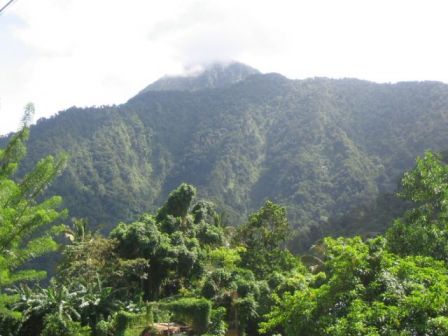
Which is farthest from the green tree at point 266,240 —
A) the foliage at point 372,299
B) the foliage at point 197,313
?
the foliage at point 372,299

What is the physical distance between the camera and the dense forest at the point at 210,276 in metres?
6.43

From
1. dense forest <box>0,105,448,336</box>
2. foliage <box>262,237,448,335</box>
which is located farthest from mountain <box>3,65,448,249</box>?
foliage <box>262,237,448,335</box>

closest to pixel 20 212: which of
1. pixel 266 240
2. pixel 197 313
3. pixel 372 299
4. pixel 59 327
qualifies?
pixel 372 299

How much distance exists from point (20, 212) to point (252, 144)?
15025cm

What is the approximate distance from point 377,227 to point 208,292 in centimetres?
3929

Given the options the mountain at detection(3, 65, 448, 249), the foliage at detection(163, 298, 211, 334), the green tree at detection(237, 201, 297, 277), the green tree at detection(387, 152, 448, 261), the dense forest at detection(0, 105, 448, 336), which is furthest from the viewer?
the mountain at detection(3, 65, 448, 249)

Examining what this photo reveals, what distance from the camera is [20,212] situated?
6.00 meters

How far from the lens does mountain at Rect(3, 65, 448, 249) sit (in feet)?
369

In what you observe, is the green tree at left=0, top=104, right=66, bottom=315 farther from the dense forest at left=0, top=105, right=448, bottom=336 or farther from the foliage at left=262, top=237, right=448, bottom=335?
the foliage at left=262, top=237, right=448, bottom=335

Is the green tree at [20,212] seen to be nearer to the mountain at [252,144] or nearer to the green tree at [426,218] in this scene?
the green tree at [426,218]

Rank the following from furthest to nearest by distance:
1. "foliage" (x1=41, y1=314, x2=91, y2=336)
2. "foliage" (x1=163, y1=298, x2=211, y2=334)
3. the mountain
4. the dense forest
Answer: the mountain < "foliage" (x1=163, y1=298, x2=211, y2=334) < "foliage" (x1=41, y1=314, x2=91, y2=336) < the dense forest

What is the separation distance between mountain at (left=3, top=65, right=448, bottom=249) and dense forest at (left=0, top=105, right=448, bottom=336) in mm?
61441

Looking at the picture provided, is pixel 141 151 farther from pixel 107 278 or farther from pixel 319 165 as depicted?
pixel 107 278

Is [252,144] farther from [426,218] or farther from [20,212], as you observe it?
[20,212]
